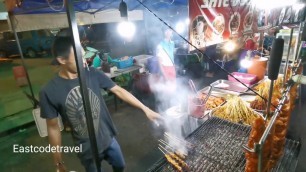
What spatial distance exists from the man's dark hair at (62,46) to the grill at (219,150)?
5.82 feet

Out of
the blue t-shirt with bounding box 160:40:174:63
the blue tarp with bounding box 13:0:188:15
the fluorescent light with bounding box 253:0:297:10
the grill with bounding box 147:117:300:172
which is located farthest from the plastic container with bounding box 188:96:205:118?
the blue t-shirt with bounding box 160:40:174:63

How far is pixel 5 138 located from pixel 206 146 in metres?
6.60

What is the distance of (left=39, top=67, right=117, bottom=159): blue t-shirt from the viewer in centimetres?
275

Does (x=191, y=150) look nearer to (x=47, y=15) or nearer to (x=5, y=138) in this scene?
(x=47, y=15)

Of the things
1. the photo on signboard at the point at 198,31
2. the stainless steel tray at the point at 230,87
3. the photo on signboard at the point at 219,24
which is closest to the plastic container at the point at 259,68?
the stainless steel tray at the point at 230,87

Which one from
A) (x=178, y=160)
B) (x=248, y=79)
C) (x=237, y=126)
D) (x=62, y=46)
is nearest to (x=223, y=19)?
(x=248, y=79)

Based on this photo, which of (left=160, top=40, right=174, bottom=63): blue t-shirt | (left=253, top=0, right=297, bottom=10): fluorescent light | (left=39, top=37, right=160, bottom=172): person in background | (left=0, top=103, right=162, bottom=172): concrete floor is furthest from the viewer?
(left=160, top=40, right=174, bottom=63): blue t-shirt

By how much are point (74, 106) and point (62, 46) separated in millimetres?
885

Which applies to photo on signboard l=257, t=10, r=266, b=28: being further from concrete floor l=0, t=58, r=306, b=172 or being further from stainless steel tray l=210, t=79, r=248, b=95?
concrete floor l=0, t=58, r=306, b=172

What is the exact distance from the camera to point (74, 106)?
9.46 ft

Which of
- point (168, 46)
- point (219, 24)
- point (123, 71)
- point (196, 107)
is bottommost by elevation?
point (123, 71)

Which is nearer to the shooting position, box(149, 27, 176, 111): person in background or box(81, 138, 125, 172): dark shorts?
box(81, 138, 125, 172): dark shorts

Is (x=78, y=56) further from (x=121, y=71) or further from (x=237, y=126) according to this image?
(x=121, y=71)

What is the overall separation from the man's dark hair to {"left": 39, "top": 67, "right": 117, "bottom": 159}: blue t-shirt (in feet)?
1.36
